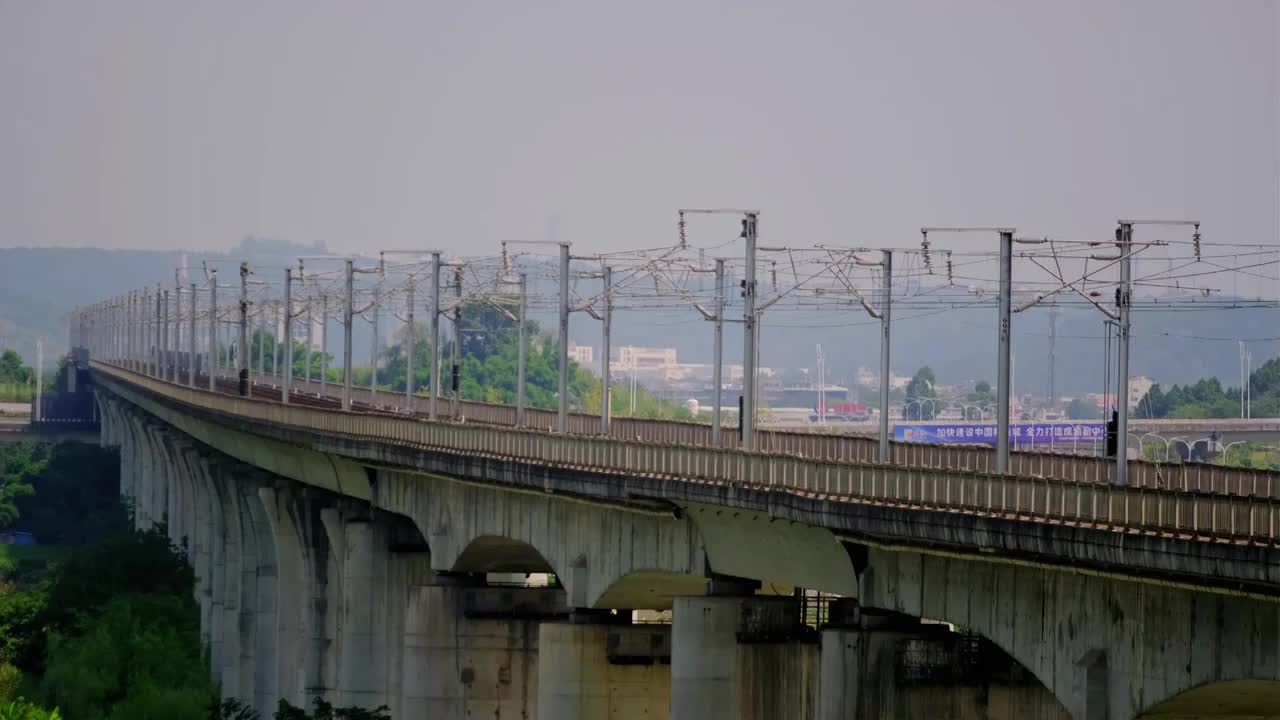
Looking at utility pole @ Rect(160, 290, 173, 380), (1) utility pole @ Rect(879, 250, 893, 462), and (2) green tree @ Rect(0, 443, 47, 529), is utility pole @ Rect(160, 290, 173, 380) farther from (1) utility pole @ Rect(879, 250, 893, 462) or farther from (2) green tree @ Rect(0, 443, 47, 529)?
(1) utility pole @ Rect(879, 250, 893, 462)

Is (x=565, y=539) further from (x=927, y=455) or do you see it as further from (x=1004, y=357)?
(x=1004, y=357)

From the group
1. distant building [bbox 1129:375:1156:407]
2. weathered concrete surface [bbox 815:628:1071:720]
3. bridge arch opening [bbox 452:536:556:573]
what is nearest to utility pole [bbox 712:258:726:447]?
bridge arch opening [bbox 452:536:556:573]

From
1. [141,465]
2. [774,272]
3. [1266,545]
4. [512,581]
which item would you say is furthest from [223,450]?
[1266,545]

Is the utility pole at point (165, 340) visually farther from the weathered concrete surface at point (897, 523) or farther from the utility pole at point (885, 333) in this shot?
the utility pole at point (885, 333)

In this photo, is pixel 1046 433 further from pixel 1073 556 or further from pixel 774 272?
pixel 1073 556

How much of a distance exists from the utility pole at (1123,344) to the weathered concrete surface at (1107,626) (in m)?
3.01

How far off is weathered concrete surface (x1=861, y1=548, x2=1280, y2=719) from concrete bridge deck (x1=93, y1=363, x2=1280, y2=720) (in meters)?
0.04

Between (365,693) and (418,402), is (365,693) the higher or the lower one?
the lower one

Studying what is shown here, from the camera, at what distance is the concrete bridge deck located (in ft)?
107

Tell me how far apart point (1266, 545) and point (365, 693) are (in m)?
48.3

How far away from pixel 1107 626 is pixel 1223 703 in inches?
76.0

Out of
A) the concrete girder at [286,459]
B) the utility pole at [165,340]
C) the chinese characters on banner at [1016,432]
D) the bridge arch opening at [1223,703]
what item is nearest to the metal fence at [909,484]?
the bridge arch opening at [1223,703]

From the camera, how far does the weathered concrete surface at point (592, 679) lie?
57656 millimetres

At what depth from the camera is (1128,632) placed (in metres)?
34.3
